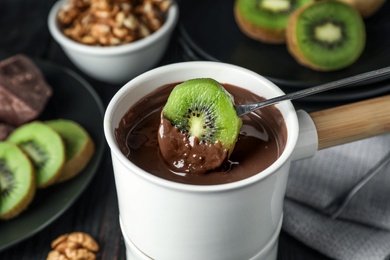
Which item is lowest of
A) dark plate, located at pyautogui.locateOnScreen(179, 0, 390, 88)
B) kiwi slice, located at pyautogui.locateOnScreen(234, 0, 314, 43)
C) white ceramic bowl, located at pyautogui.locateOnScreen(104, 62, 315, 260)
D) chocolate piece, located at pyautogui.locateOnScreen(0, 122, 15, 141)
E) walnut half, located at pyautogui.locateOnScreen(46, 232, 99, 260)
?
walnut half, located at pyautogui.locateOnScreen(46, 232, 99, 260)

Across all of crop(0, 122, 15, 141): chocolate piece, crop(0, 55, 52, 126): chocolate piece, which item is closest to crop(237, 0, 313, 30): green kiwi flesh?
crop(0, 55, 52, 126): chocolate piece

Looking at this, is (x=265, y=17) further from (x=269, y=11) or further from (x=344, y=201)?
(x=344, y=201)

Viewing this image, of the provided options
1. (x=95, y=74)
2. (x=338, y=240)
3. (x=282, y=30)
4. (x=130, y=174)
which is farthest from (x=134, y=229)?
(x=282, y=30)

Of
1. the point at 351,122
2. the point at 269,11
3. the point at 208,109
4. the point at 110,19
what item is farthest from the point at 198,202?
the point at 269,11

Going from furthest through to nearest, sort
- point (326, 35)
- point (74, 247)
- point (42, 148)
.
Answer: point (326, 35), point (42, 148), point (74, 247)

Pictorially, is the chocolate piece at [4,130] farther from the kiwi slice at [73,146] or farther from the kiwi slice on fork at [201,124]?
the kiwi slice on fork at [201,124]

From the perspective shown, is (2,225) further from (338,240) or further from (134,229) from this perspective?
(338,240)

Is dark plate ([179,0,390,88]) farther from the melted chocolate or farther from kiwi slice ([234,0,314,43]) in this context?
the melted chocolate
